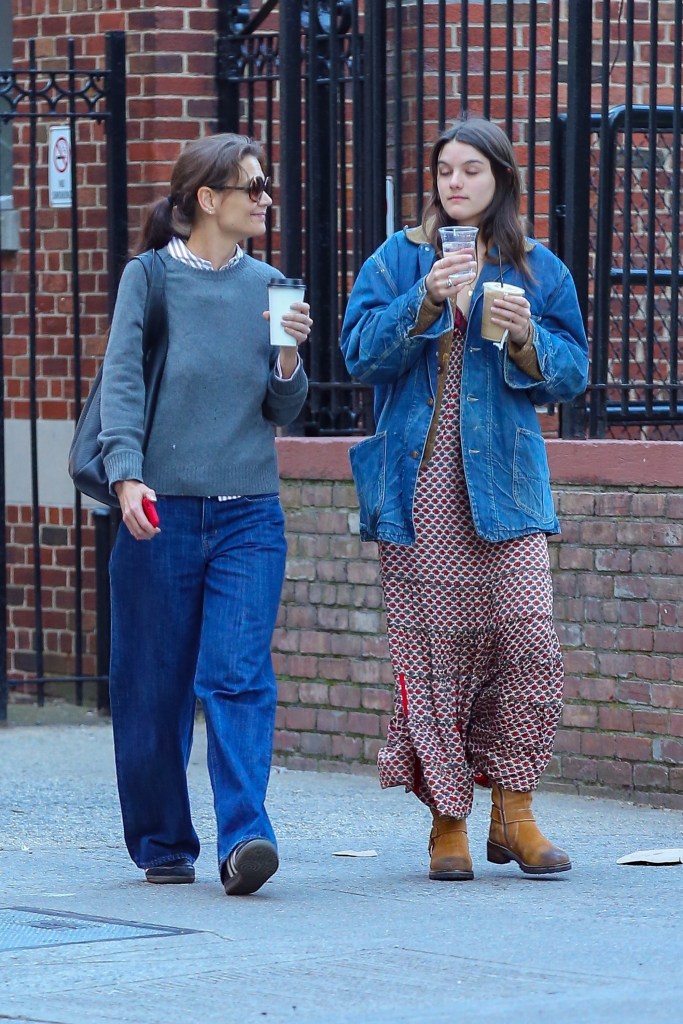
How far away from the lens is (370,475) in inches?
217

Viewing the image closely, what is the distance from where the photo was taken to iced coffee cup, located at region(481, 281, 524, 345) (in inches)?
202

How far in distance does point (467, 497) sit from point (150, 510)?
84cm

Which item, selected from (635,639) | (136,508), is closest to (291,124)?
(635,639)

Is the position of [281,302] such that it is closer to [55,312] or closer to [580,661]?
[580,661]

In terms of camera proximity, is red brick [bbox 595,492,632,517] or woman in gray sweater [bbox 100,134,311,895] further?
red brick [bbox 595,492,632,517]

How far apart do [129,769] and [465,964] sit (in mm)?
1346

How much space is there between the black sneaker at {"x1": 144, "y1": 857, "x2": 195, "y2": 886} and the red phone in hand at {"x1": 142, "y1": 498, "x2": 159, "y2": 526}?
38.4 inches

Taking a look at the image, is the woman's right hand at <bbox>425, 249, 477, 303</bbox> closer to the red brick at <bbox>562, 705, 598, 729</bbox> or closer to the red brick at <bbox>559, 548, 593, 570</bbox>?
the red brick at <bbox>559, 548, 593, 570</bbox>

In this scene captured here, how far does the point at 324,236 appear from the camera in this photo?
790 centimetres

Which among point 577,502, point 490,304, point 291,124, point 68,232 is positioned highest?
point 291,124

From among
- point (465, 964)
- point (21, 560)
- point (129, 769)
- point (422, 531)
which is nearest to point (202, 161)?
point (422, 531)

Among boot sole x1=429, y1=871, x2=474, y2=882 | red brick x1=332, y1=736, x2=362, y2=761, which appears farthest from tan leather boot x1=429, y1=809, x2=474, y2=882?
red brick x1=332, y1=736, x2=362, y2=761

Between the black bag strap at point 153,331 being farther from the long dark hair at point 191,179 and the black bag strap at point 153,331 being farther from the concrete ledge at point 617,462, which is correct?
the concrete ledge at point 617,462

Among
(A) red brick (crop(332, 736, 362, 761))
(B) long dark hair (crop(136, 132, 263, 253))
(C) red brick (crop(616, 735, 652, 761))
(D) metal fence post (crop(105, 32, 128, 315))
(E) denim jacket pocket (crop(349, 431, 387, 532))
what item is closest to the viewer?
(B) long dark hair (crop(136, 132, 263, 253))
